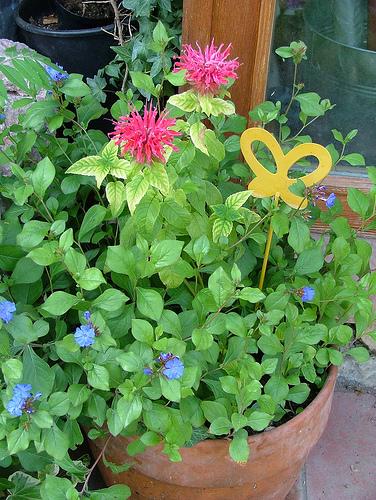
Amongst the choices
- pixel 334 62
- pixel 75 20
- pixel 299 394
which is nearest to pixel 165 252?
pixel 299 394

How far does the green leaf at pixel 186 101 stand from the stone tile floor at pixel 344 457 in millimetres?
1006

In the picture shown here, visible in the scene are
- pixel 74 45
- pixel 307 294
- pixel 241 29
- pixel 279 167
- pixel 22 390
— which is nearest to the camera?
pixel 22 390

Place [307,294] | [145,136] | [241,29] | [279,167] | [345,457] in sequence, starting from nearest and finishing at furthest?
[145,136] → [279,167] → [307,294] → [241,29] → [345,457]

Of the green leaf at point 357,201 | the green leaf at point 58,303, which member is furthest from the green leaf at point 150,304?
the green leaf at point 357,201

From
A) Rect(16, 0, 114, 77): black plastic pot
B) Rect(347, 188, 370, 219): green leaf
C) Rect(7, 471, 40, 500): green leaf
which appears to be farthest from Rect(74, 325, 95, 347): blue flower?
Rect(16, 0, 114, 77): black plastic pot

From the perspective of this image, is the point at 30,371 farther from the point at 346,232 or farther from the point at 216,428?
the point at 346,232

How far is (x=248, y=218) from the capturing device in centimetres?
117

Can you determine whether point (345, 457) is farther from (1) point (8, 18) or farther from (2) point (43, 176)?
(1) point (8, 18)

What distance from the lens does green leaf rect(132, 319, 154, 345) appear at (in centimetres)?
104

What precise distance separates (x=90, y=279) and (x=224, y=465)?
1.53ft

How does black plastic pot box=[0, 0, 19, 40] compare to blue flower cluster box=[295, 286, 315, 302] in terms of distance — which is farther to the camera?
black plastic pot box=[0, 0, 19, 40]

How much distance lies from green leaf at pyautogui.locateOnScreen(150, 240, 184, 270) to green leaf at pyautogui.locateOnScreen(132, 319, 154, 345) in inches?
3.4

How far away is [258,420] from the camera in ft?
3.75

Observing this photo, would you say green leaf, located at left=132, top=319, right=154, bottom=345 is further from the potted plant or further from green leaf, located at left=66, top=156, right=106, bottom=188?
green leaf, located at left=66, top=156, right=106, bottom=188
